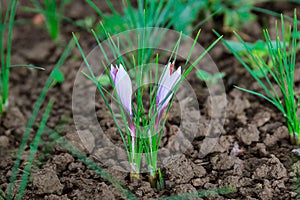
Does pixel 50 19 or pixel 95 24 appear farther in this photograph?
pixel 95 24

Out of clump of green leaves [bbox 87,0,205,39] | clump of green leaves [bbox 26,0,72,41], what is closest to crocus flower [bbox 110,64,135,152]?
clump of green leaves [bbox 87,0,205,39]

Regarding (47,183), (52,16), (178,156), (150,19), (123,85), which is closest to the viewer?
(123,85)

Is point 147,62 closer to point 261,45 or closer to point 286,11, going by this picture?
point 261,45

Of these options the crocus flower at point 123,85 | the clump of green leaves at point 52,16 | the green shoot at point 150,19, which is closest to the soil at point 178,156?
the clump of green leaves at point 52,16

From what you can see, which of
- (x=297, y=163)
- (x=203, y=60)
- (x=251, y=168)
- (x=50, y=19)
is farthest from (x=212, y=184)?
(x=50, y=19)

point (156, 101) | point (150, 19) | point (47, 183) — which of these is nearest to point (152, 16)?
point (150, 19)

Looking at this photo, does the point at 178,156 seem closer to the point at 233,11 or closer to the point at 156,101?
the point at 156,101
